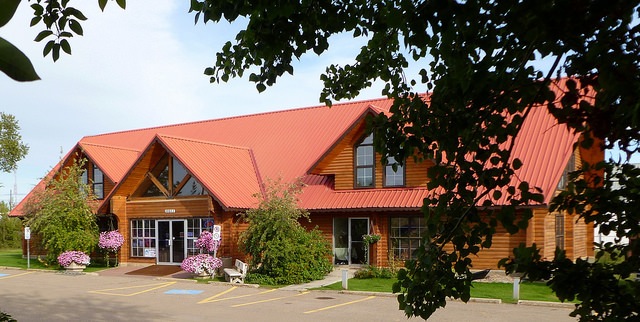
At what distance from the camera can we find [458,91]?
3619mm

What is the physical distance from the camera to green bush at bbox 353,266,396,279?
73.3 ft

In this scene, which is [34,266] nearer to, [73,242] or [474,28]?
[73,242]

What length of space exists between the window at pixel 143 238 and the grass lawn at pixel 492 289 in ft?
35.0

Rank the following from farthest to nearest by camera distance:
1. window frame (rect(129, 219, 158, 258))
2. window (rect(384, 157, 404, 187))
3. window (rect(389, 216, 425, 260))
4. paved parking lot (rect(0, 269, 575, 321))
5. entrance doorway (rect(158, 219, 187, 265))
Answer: window frame (rect(129, 219, 158, 258)), entrance doorway (rect(158, 219, 187, 265)), window (rect(384, 157, 404, 187)), window (rect(389, 216, 425, 260)), paved parking lot (rect(0, 269, 575, 321))

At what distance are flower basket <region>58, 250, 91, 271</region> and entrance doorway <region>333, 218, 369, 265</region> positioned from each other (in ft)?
37.1

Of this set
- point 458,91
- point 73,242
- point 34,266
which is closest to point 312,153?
point 73,242

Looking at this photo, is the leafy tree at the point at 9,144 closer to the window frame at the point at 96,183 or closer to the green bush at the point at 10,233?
the green bush at the point at 10,233

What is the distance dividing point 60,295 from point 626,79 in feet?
64.3

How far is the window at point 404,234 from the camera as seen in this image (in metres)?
23.2

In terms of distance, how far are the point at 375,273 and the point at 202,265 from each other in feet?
21.7

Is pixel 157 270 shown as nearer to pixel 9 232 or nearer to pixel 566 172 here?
pixel 566 172

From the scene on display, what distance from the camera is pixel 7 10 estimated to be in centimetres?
104

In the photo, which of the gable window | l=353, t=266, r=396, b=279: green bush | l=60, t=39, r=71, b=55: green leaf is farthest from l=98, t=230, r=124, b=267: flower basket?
l=60, t=39, r=71, b=55: green leaf

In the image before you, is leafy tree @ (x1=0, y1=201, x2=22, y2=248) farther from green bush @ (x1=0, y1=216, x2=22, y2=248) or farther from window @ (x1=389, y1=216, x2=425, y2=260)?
window @ (x1=389, y1=216, x2=425, y2=260)
